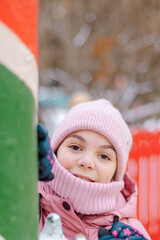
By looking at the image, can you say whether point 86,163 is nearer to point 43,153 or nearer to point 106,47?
point 43,153

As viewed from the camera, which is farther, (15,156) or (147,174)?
(147,174)

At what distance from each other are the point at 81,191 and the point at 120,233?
0.26m

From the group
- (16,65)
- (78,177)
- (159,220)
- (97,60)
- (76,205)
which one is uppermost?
(16,65)

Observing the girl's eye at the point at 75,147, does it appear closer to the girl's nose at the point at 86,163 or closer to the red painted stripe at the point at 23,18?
the girl's nose at the point at 86,163

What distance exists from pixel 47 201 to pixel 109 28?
62.5ft

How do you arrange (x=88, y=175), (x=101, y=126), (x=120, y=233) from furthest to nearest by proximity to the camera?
(x=101, y=126) → (x=88, y=175) → (x=120, y=233)

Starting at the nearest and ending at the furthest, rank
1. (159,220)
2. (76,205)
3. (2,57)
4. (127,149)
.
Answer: (2,57), (76,205), (127,149), (159,220)

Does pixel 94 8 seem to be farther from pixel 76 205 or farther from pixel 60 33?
pixel 76 205

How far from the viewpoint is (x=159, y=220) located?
357cm

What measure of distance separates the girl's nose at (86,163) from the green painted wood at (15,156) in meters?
1.00

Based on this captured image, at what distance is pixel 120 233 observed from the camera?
5.66ft

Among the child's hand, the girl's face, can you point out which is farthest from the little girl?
the child's hand

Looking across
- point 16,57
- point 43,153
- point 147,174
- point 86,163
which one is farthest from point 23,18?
point 147,174

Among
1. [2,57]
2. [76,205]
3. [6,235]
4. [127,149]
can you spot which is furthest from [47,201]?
[2,57]
